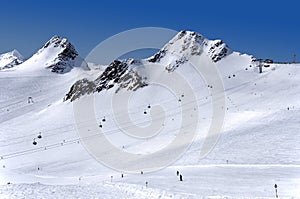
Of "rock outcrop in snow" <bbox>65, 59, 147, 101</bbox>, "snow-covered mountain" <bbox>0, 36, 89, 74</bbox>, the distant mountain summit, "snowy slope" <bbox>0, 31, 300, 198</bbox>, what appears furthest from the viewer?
"snow-covered mountain" <bbox>0, 36, 89, 74</bbox>

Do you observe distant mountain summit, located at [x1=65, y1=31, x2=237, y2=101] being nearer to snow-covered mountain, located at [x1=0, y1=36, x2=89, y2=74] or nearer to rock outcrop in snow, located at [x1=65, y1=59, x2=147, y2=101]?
rock outcrop in snow, located at [x1=65, y1=59, x2=147, y2=101]

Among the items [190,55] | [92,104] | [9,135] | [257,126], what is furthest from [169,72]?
[257,126]

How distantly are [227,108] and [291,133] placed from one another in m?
19.8

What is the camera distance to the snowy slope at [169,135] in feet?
82.2

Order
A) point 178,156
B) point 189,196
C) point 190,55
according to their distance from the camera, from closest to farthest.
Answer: point 189,196 < point 178,156 < point 190,55

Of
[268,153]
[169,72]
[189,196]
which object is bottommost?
[189,196]

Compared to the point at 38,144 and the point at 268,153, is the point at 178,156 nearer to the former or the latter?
the point at 268,153

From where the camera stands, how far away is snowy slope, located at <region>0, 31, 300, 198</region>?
25062mm

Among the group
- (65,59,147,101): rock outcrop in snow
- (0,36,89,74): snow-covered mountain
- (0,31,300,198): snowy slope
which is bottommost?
(0,31,300,198): snowy slope

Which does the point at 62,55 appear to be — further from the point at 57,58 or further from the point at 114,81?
the point at 114,81

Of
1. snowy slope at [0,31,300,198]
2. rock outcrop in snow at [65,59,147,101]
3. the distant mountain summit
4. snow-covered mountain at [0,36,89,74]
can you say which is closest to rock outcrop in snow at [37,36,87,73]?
snow-covered mountain at [0,36,89,74]

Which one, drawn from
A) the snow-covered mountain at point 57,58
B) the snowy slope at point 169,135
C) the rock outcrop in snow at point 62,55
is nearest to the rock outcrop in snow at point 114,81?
the snowy slope at point 169,135

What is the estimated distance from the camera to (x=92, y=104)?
82938mm

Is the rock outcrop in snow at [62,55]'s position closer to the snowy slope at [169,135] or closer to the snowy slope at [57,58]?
the snowy slope at [57,58]
